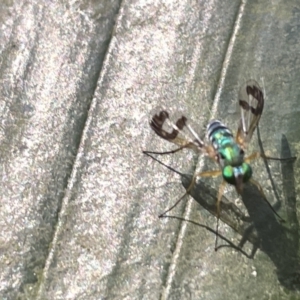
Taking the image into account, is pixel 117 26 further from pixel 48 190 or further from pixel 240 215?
pixel 240 215

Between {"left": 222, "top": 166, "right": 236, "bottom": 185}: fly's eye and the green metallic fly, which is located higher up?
the green metallic fly

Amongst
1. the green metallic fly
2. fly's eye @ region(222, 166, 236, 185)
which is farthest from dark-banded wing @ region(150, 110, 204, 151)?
fly's eye @ region(222, 166, 236, 185)

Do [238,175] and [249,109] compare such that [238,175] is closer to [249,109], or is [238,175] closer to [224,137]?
[224,137]

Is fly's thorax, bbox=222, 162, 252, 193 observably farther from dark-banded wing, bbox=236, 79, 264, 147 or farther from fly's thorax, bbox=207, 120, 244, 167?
dark-banded wing, bbox=236, 79, 264, 147

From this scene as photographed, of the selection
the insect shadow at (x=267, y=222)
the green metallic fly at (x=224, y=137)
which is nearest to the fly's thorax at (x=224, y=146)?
the green metallic fly at (x=224, y=137)

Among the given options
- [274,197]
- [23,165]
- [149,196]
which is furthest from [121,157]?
[274,197]

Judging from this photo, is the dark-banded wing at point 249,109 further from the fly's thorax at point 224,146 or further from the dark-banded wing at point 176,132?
the dark-banded wing at point 176,132

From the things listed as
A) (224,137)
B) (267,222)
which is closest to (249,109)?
(224,137)
